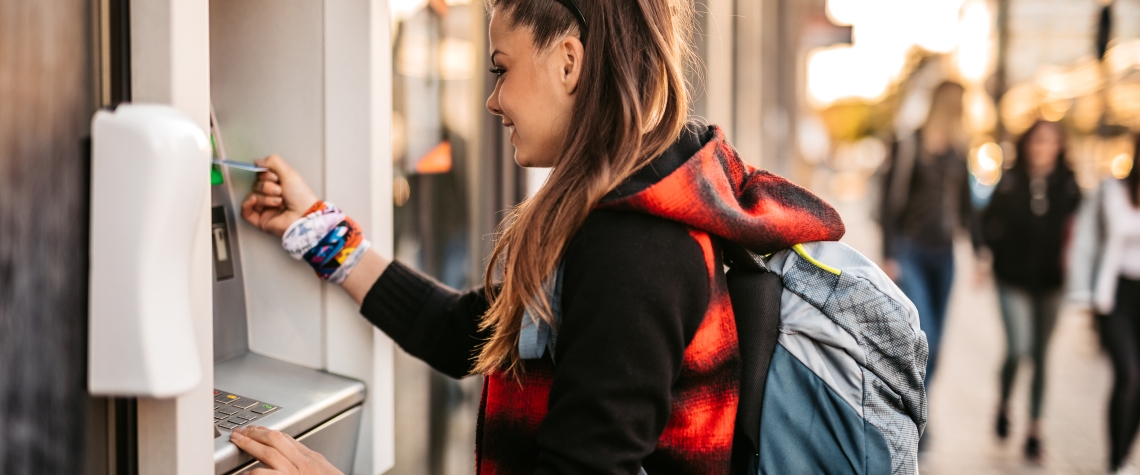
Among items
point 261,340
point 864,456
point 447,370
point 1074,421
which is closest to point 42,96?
point 261,340

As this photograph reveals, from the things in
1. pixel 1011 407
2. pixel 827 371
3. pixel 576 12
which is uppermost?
pixel 576 12

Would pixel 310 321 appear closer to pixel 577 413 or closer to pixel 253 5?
pixel 253 5

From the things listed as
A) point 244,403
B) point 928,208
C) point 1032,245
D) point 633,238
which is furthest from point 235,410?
point 1032,245

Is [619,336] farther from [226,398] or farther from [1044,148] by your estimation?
[1044,148]

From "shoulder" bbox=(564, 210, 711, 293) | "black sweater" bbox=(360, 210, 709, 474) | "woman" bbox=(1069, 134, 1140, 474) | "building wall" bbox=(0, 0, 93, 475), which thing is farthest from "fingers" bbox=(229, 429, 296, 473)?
"woman" bbox=(1069, 134, 1140, 474)

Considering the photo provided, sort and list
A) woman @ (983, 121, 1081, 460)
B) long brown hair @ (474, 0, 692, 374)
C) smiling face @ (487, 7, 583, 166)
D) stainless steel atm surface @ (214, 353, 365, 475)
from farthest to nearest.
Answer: woman @ (983, 121, 1081, 460), stainless steel atm surface @ (214, 353, 365, 475), smiling face @ (487, 7, 583, 166), long brown hair @ (474, 0, 692, 374)

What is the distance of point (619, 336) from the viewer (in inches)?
40.3

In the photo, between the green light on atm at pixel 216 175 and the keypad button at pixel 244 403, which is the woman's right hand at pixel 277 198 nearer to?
the green light on atm at pixel 216 175

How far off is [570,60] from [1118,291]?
156 inches

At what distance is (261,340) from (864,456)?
1.09 m

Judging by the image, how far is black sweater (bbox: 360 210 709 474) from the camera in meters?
1.03

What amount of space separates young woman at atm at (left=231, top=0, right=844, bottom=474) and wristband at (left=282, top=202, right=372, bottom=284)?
324 millimetres

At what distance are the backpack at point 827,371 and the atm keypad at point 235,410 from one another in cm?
76

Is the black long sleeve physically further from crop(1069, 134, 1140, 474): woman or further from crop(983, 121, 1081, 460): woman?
crop(983, 121, 1081, 460): woman
